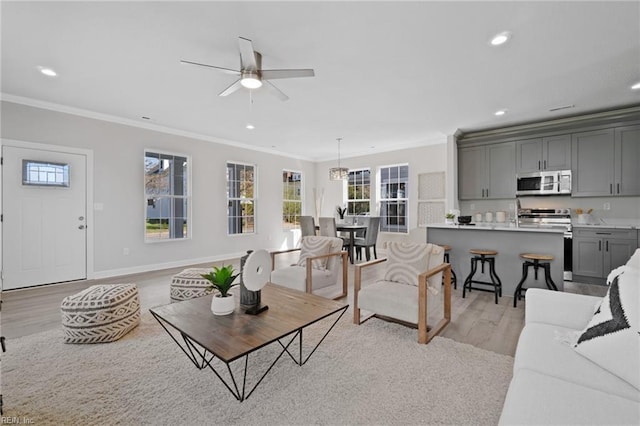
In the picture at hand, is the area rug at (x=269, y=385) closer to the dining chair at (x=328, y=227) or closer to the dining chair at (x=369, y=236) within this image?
the dining chair at (x=328, y=227)

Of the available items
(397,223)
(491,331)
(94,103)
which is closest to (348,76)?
(491,331)

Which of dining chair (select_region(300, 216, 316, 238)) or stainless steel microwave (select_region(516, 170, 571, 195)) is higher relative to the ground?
stainless steel microwave (select_region(516, 170, 571, 195))

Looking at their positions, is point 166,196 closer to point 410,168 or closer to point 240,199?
point 240,199

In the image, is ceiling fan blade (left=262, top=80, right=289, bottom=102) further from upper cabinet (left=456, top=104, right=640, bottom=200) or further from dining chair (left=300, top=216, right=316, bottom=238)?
upper cabinet (left=456, top=104, right=640, bottom=200)

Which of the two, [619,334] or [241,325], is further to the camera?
[241,325]

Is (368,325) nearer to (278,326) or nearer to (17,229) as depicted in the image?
(278,326)

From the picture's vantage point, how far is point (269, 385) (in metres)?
1.79

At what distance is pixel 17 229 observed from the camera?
388cm

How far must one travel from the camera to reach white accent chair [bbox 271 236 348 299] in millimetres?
3161

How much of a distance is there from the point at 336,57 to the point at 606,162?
4602mm

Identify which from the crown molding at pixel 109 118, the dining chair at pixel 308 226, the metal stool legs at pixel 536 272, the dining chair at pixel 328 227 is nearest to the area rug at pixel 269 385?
the metal stool legs at pixel 536 272

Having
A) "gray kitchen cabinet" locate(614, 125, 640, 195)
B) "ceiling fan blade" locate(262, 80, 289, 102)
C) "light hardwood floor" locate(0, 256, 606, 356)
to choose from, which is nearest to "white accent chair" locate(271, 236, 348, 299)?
"light hardwood floor" locate(0, 256, 606, 356)

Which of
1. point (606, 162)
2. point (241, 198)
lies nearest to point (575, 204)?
point (606, 162)

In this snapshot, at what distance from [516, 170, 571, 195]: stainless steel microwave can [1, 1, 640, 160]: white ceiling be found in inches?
39.1
